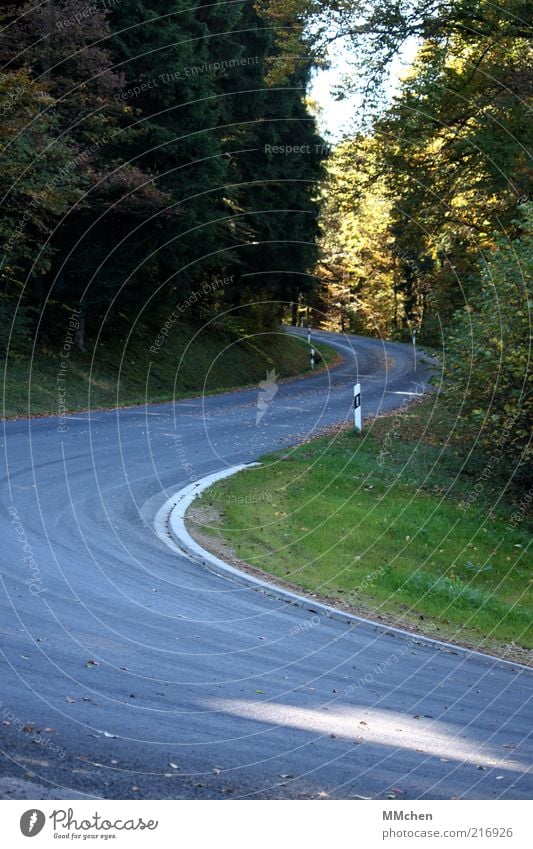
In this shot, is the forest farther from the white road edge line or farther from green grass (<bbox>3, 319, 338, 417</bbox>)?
the white road edge line

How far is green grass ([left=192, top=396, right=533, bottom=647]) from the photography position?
11297mm

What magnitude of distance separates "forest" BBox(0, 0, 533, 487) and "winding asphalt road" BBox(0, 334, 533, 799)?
294 inches

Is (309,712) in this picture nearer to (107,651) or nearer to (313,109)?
(107,651)

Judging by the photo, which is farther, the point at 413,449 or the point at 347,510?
the point at 413,449

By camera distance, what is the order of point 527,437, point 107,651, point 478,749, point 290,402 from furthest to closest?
point 290,402
point 527,437
point 107,651
point 478,749

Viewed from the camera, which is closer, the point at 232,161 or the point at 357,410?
the point at 357,410

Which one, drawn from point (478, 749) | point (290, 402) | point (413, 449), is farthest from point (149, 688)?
point (290, 402)

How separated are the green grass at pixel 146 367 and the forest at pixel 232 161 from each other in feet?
2.78

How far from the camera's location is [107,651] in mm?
7430

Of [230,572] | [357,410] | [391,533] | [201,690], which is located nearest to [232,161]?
[357,410]

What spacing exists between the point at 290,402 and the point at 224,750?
80.8 feet

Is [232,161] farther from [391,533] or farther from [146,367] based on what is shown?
[391,533]

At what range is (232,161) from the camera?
38.7 metres

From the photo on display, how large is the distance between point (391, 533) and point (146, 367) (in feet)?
69.7
